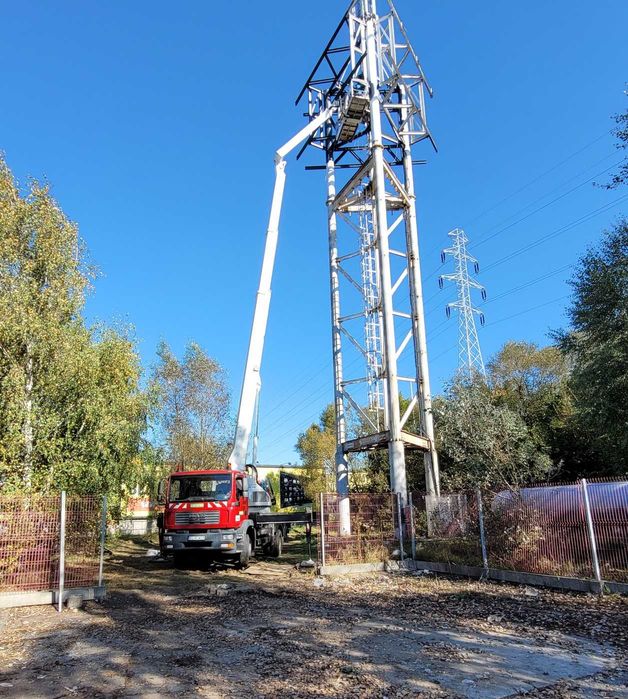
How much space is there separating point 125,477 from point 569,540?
41.8ft

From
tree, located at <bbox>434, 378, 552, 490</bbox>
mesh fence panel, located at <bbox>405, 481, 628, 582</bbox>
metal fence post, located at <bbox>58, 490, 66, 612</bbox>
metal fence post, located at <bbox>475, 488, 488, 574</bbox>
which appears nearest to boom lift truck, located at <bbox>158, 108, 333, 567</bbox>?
metal fence post, located at <bbox>58, 490, 66, 612</bbox>

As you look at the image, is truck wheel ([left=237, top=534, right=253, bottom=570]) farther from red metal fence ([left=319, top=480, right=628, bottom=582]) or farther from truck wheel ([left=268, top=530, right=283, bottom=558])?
truck wheel ([left=268, top=530, right=283, bottom=558])

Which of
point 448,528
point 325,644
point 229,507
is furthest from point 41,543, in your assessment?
point 448,528

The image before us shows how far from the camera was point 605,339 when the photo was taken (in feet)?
48.0

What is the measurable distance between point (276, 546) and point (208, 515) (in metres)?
5.31

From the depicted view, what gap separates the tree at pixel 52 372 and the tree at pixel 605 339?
43.3 ft

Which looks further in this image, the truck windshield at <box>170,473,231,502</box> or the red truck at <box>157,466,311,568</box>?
the truck windshield at <box>170,473,231,502</box>

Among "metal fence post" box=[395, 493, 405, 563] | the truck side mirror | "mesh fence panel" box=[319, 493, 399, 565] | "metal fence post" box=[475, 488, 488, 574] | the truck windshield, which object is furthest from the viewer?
the truck side mirror

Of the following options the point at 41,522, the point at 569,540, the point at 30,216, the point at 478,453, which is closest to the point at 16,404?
the point at 41,522

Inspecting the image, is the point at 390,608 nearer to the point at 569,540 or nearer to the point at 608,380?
the point at 569,540

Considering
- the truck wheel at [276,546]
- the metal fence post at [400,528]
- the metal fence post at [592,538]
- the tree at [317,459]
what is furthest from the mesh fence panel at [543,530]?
the tree at [317,459]

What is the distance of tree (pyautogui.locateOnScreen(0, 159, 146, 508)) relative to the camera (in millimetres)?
14055

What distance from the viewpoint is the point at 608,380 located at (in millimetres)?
14469

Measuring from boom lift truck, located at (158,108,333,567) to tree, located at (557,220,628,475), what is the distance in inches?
385
